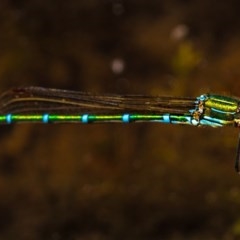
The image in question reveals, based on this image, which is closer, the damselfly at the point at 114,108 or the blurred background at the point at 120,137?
the damselfly at the point at 114,108

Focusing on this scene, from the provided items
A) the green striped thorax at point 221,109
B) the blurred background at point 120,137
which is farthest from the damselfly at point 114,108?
the blurred background at point 120,137

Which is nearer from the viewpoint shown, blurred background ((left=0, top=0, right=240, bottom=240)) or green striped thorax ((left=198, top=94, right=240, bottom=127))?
green striped thorax ((left=198, top=94, right=240, bottom=127))

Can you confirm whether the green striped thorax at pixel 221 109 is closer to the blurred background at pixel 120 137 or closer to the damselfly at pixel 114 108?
the damselfly at pixel 114 108

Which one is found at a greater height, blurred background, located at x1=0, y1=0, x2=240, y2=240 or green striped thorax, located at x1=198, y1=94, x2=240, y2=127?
blurred background, located at x1=0, y1=0, x2=240, y2=240

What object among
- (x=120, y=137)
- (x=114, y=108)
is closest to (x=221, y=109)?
(x=114, y=108)

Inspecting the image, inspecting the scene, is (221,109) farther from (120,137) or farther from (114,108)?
(120,137)

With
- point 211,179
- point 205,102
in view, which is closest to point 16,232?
point 211,179

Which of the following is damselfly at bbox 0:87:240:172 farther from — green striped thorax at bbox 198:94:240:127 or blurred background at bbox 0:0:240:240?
blurred background at bbox 0:0:240:240

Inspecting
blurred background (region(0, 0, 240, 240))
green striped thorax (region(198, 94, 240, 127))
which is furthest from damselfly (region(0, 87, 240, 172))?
blurred background (region(0, 0, 240, 240))

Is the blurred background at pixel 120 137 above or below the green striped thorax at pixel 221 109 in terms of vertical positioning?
above
